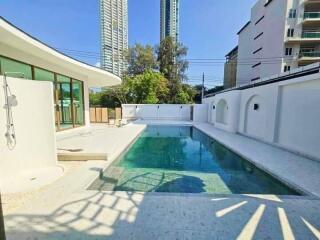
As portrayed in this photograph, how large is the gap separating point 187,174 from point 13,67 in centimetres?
607

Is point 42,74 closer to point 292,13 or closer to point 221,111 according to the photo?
point 221,111

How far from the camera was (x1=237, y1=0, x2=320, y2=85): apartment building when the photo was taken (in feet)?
61.5

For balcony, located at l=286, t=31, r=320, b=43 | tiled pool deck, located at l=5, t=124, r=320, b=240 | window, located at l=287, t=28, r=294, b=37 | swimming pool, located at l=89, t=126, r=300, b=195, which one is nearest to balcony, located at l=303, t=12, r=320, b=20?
balcony, located at l=286, t=31, r=320, b=43

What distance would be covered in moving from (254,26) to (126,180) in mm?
28507

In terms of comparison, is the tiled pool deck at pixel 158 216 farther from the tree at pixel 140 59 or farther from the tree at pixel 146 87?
the tree at pixel 140 59

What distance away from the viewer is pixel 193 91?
27.9 meters

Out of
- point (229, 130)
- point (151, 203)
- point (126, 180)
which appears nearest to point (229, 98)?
point (229, 130)

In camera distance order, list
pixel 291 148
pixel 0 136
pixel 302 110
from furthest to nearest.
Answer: pixel 291 148 < pixel 302 110 < pixel 0 136

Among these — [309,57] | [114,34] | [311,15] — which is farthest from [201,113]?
[114,34]

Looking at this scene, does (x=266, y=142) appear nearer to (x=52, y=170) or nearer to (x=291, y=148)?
(x=291, y=148)

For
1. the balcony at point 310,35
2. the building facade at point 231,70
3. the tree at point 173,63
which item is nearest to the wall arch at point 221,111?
the tree at point 173,63

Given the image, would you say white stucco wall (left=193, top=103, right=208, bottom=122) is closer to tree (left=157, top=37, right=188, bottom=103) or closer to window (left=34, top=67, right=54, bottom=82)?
tree (left=157, top=37, right=188, bottom=103)

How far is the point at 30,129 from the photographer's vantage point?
3.89 meters

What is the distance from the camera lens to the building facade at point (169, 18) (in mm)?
32219
